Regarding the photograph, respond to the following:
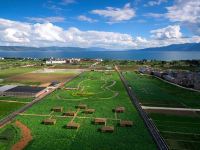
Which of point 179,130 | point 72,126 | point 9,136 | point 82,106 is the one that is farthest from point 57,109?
point 179,130

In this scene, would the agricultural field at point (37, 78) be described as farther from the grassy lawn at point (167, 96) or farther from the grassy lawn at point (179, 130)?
the grassy lawn at point (179, 130)

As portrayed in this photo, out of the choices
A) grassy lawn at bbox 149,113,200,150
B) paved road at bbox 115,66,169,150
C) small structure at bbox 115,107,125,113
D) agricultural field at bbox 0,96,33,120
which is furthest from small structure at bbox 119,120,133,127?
agricultural field at bbox 0,96,33,120

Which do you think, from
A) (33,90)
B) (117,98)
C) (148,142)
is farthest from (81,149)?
(33,90)

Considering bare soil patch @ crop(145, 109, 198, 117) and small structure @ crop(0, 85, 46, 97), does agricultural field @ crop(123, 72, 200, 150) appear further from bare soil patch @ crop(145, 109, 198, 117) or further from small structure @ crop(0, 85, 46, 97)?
small structure @ crop(0, 85, 46, 97)

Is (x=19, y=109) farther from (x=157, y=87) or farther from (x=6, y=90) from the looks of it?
(x=157, y=87)

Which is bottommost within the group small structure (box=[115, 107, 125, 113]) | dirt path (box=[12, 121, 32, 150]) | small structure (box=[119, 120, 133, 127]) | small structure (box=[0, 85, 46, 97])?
dirt path (box=[12, 121, 32, 150])

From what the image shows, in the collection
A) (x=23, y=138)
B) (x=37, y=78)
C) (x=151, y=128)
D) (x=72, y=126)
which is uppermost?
(x=37, y=78)

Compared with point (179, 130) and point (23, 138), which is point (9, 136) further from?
point (179, 130)
